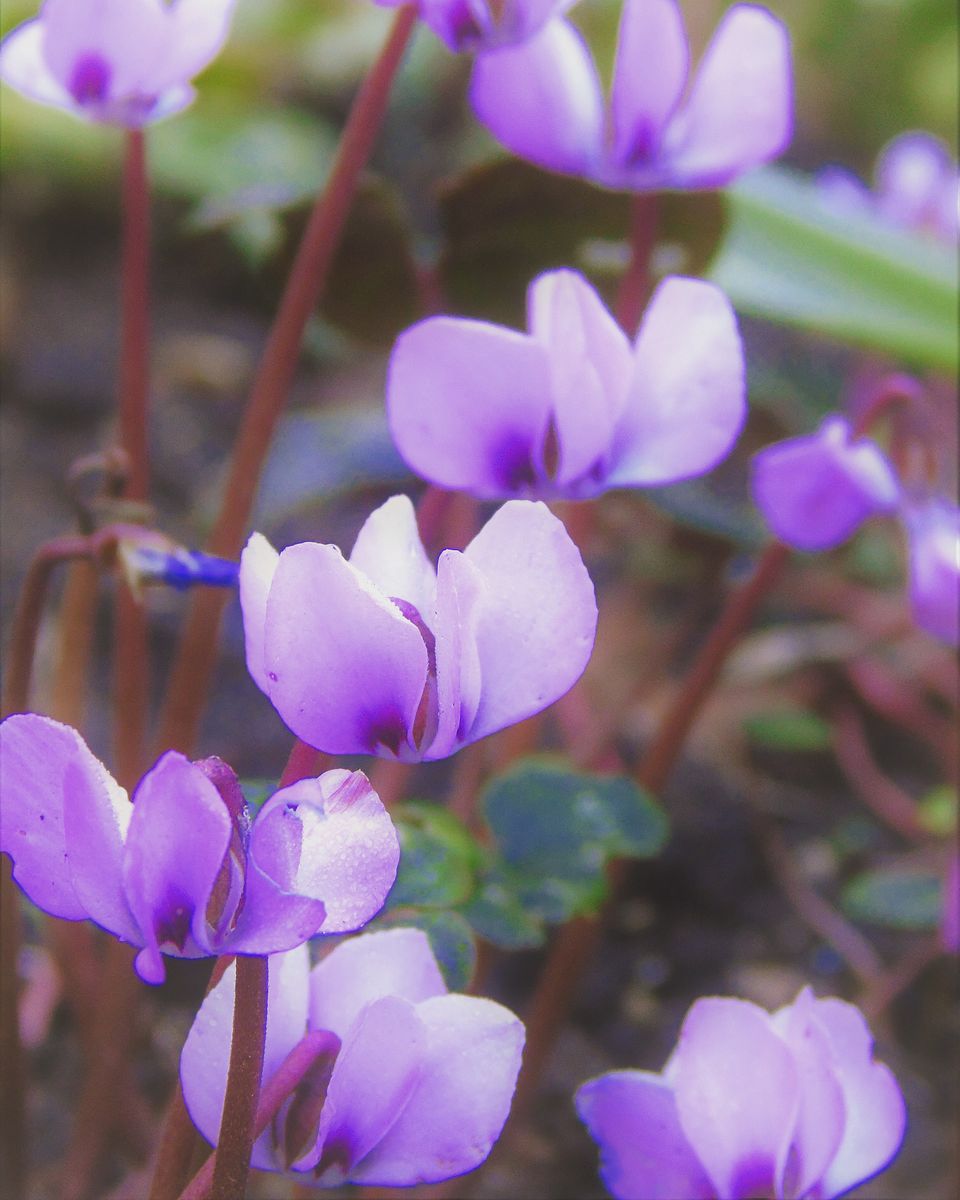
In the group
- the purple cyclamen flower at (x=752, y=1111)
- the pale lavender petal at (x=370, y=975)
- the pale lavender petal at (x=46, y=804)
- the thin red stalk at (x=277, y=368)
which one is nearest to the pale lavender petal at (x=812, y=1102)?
the purple cyclamen flower at (x=752, y=1111)

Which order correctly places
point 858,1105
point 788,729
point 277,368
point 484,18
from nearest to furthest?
point 858,1105
point 484,18
point 277,368
point 788,729

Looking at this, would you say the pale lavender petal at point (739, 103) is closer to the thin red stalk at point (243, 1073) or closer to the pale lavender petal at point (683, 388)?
the pale lavender petal at point (683, 388)

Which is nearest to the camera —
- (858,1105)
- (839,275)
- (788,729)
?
(858,1105)

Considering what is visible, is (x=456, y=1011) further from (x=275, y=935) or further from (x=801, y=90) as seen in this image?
(x=801, y=90)

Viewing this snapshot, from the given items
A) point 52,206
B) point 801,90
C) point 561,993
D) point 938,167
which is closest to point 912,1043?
point 561,993

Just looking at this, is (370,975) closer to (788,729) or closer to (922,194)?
(788,729)

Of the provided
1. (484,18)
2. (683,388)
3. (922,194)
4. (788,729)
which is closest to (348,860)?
(683,388)
